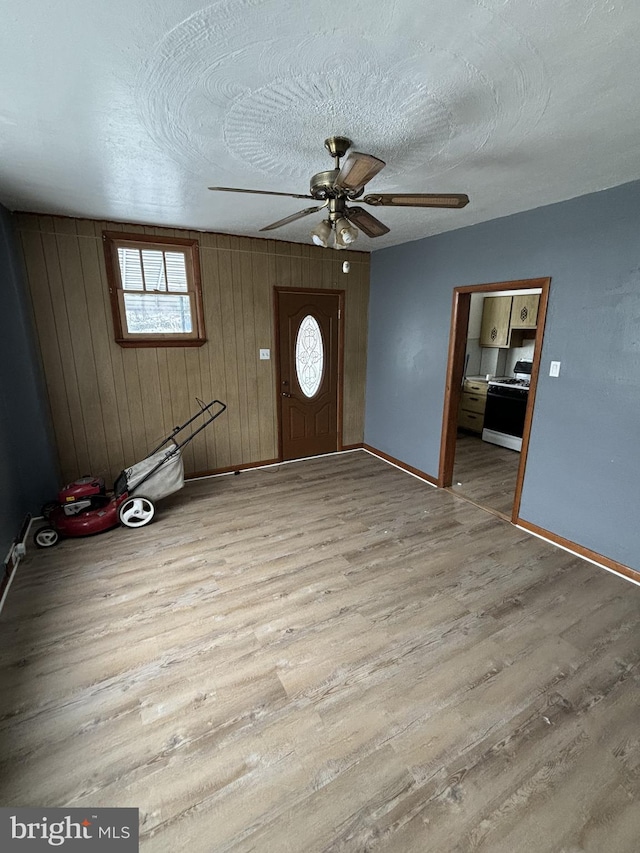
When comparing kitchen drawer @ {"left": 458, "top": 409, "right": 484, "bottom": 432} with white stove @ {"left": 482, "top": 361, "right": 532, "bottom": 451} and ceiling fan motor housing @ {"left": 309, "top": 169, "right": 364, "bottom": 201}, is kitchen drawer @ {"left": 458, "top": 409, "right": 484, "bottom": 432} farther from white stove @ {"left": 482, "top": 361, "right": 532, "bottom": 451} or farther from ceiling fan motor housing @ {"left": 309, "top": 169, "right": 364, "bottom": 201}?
ceiling fan motor housing @ {"left": 309, "top": 169, "right": 364, "bottom": 201}

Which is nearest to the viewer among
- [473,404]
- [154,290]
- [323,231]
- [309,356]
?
[323,231]

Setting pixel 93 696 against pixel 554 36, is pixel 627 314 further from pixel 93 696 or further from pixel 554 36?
pixel 93 696

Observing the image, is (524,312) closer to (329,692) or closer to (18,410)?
(329,692)

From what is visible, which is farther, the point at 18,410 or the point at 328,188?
the point at 18,410

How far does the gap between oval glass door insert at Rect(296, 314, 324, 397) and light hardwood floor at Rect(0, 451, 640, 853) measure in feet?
7.55

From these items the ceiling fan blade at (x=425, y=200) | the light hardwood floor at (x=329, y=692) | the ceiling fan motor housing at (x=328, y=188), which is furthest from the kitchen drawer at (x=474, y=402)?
the ceiling fan motor housing at (x=328, y=188)

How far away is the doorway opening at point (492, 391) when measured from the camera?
143 inches

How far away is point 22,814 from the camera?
A: 137 centimetres

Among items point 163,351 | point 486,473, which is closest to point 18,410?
point 163,351

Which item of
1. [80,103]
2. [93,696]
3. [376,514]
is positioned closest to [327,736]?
[93,696]

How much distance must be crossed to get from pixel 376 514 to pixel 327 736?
2085mm

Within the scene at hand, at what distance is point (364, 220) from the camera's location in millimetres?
2158

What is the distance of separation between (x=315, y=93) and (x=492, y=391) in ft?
15.2

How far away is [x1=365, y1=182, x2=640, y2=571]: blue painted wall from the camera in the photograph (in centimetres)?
257
